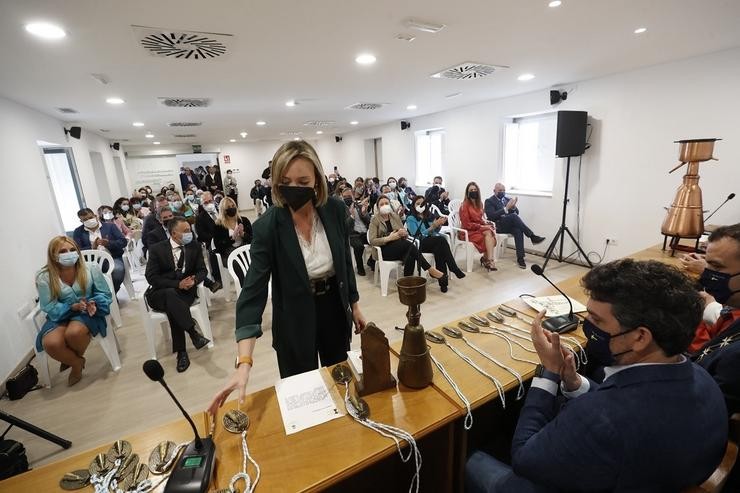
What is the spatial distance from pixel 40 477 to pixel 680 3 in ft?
12.6

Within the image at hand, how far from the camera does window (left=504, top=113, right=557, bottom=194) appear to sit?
17.0ft

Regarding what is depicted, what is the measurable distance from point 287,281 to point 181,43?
87.1 inches

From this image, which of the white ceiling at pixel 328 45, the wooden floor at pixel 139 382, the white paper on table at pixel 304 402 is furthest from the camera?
the wooden floor at pixel 139 382

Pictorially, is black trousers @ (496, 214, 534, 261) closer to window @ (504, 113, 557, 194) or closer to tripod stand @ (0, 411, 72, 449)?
window @ (504, 113, 557, 194)

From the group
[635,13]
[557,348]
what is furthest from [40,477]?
[635,13]

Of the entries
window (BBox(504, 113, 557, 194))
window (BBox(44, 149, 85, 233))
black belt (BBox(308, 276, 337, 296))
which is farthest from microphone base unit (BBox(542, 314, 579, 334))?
window (BBox(44, 149, 85, 233))

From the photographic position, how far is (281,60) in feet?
9.58

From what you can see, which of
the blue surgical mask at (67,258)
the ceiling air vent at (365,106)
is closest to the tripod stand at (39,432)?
the blue surgical mask at (67,258)

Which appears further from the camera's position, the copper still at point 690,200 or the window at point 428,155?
the window at point 428,155

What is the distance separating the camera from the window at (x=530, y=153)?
5.19 metres

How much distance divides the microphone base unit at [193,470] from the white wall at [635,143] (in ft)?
15.9

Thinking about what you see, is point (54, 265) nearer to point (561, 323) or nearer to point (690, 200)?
point (561, 323)

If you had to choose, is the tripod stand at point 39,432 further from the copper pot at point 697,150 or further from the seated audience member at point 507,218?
the seated audience member at point 507,218

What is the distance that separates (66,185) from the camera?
572 centimetres
